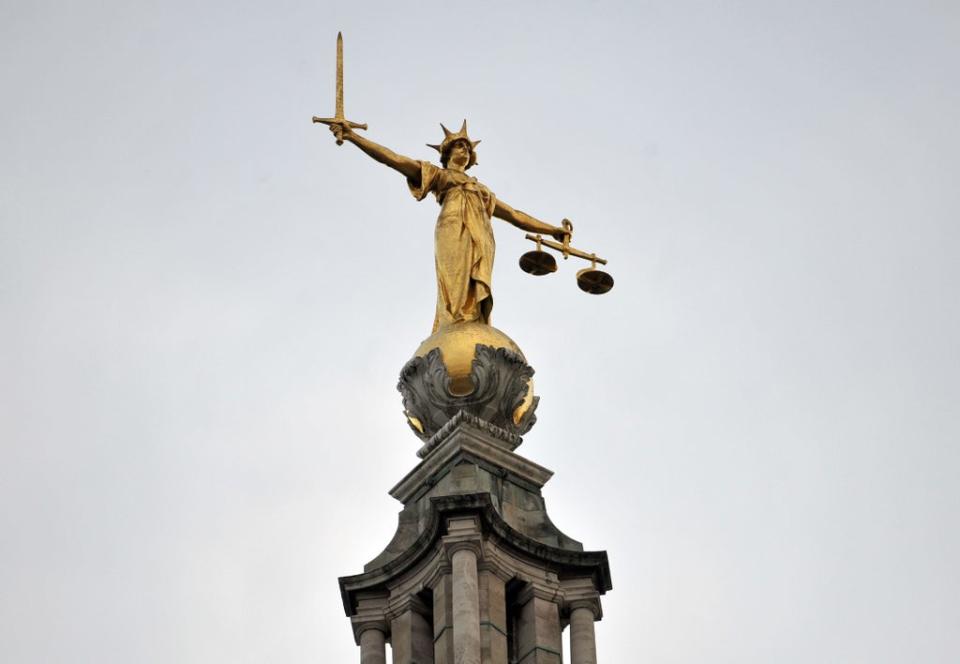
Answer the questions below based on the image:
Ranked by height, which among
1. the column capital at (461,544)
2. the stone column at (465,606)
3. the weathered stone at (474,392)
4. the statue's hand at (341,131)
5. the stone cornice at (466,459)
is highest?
the statue's hand at (341,131)

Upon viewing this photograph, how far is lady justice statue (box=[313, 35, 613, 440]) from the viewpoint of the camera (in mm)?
47312

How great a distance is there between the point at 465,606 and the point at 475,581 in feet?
1.87

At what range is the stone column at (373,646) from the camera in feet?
149

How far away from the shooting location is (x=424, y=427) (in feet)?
156

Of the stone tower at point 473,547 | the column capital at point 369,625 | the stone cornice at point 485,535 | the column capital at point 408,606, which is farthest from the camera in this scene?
the column capital at point 369,625

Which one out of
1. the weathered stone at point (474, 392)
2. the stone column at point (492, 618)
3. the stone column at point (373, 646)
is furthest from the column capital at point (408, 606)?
the weathered stone at point (474, 392)

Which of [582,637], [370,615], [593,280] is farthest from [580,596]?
[593,280]

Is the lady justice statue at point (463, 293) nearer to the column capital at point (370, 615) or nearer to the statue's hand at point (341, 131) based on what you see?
the statue's hand at point (341, 131)

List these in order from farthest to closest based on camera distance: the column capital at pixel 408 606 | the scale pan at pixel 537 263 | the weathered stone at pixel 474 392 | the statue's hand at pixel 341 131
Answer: the scale pan at pixel 537 263 → the statue's hand at pixel 341 131 → the weathered stone at pixel 474 392 → the column capital at pixel 408 606

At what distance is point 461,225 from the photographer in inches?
1930

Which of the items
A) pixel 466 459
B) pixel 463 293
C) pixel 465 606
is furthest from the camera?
pixel 463 293

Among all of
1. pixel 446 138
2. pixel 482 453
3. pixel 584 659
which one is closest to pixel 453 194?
pixel 446 138

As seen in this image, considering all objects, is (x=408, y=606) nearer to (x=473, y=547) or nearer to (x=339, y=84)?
(x=473, y=547)

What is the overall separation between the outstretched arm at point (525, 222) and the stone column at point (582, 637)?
7428mm
